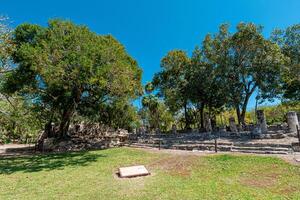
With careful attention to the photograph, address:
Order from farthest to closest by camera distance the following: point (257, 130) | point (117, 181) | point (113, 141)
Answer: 1. point (113, 141)
2. point (257, 130)
3. point (117, 181)

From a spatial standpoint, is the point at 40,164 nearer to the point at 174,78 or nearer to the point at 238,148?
the point at 238,148

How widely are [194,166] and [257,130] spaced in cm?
1168

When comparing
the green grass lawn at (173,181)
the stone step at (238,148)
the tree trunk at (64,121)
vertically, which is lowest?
the green grass lawn at (173,181)

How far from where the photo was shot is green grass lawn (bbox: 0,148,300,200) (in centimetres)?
644

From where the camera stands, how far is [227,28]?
81.7ft

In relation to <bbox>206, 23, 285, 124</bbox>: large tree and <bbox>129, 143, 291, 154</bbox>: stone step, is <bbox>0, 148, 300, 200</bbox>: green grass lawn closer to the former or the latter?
<bbox>129, 143, 291, 154</bbox>: stone step

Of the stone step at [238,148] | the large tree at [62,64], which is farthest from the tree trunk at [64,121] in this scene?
the stone step at [238,148]

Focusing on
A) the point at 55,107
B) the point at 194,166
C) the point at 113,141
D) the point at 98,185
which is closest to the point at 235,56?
the point at 113,141

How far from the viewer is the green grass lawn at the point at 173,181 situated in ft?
21.1

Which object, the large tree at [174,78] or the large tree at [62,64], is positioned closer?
the large tree at [62,64]

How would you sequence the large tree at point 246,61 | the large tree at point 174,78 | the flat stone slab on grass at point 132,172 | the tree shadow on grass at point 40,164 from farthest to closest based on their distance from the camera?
the large tree at point 174,78
the large tree at point 246,61
the tree shadow on grass at point 40,164
the flat stone slab on grass at point 132,172

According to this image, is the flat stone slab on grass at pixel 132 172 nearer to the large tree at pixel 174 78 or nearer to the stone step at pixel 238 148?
the stone step at pixel 238 148

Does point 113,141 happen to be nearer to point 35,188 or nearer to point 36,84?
point 36,84

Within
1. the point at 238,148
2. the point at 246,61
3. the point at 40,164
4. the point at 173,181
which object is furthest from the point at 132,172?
the point at 246,61
